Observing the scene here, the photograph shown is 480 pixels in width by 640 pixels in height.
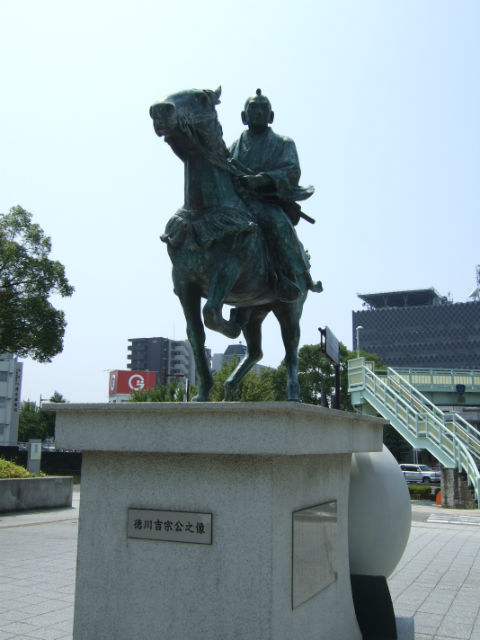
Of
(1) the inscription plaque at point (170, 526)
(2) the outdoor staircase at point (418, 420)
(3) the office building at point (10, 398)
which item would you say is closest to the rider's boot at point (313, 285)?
(1) the inscription plaque at point (170, 526)

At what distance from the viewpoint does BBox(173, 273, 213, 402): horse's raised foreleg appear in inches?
194

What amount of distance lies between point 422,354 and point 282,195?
317ft

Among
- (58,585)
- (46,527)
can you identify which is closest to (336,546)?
(58,585)

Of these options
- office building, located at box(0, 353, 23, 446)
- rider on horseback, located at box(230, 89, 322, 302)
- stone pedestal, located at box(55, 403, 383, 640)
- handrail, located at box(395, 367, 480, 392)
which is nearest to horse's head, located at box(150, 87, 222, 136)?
rider on horseback, located at box(230, 89, 322, 302)

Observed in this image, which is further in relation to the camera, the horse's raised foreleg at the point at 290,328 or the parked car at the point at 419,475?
the parked car at the point at 419,475

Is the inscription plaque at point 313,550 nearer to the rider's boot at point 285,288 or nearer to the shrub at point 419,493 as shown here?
the rider's boot at point 285,288

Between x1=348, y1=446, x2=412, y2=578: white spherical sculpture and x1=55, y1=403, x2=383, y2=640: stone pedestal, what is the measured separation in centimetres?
113

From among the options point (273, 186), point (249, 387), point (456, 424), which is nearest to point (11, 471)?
point (249, 387)

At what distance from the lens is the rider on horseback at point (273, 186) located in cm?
525

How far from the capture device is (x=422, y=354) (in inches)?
3826

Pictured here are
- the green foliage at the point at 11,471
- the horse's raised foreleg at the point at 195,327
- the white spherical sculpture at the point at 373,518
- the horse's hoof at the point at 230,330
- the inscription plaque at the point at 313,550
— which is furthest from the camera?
the green foliage at the point at 11,471

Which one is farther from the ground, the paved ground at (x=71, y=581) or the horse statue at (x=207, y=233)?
the horse statue at (x=207, y=233)

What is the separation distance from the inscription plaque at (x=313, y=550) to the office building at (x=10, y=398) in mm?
59353

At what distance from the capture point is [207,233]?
15.4 feet
